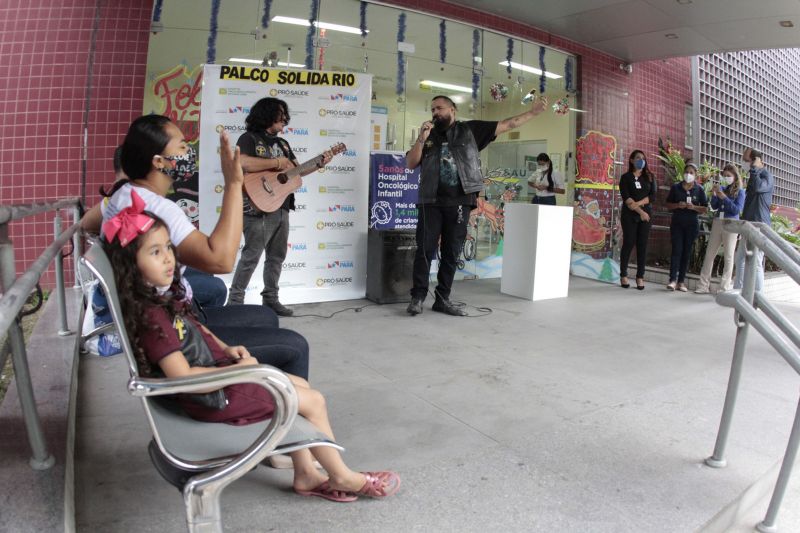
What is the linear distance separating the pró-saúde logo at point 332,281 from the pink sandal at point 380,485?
3356 mm

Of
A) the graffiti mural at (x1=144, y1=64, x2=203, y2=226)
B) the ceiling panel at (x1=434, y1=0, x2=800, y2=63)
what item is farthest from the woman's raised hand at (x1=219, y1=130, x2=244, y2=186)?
the ceiling panel at (x1=434, y1=0, x2=800, y2=63)

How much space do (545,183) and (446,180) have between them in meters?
2.84

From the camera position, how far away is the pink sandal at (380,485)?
1853mm

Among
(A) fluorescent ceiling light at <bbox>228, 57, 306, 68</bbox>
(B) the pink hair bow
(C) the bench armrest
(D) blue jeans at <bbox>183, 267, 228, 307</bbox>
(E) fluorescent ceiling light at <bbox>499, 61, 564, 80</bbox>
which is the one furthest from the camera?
(E) fluorescent ceiling light at <bbox>499, 61, 564, 80</bbox>

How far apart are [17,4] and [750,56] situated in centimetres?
1225

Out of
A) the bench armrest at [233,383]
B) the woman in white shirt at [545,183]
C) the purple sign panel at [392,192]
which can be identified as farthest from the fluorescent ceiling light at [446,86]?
the bench armrest at [233,383]

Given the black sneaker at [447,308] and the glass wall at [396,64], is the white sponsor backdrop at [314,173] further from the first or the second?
the black sneaker at [447,308]

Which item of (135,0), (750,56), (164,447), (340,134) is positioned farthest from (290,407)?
(750,56)

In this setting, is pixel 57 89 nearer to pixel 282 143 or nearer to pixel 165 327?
pixel 282 143

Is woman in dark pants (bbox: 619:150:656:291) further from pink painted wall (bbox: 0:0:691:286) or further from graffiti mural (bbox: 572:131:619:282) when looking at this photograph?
pink painted wall (bbox: 0:0:691:286)

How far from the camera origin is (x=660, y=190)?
922 centimetres

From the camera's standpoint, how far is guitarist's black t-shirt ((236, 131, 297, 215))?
4.20 m

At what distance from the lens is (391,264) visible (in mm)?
5102

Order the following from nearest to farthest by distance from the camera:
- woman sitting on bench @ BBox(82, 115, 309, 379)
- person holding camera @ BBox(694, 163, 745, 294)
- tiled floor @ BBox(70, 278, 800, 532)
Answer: woman sitting on bench @ BBox(82, 115, 309, 379), tiled floor @ BBox(70, 278, 800, 532), person holding camera @ BBox(694, 163, 745, 294)
